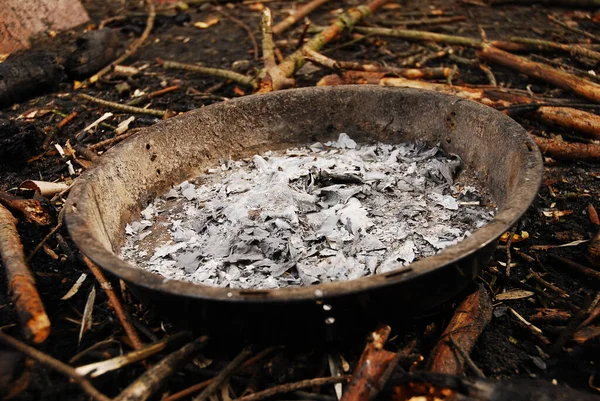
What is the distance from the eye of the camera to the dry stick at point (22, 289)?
2.49 metres

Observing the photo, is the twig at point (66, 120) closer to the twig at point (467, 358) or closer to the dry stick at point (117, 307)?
the dry stick at point (117, 307)

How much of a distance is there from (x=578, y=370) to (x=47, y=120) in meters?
5.09

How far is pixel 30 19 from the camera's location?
6.98m

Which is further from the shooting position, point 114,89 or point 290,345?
point 114,89

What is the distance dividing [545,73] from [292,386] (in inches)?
168

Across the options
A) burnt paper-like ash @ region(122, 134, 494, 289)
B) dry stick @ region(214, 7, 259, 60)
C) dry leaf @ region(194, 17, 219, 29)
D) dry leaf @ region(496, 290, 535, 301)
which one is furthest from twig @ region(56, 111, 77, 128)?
dry leaf @ region(496, 290, 535, 301)

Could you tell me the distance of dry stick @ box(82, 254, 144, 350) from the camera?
8.70 feet

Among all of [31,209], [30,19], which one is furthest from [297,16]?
[31,209]

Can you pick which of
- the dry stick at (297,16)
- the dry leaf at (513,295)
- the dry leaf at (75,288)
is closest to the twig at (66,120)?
the dry leaf at (75,288)

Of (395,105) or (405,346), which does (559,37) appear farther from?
(405,346)

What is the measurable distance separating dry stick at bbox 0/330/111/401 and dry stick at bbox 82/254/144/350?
35cm

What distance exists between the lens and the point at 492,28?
23.2ft

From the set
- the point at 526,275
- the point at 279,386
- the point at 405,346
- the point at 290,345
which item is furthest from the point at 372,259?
the point at 526,275

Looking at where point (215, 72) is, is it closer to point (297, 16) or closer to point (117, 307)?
point (297, 16)
